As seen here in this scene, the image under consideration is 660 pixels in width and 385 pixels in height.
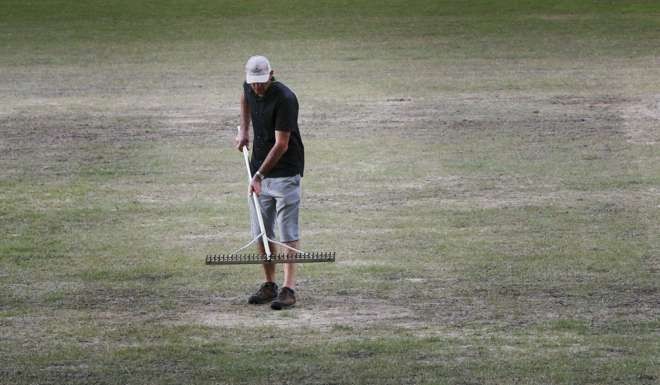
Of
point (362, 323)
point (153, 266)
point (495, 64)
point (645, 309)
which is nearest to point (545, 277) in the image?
point (645, 309)

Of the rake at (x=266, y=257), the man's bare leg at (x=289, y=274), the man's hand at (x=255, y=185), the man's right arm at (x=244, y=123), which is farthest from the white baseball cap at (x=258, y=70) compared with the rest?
the man's bare leg at (x=289, y=274)

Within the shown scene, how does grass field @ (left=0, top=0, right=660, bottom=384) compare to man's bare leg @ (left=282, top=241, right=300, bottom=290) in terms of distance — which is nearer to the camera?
grass field @ (left=0, top=0, right=660, bottom=384)

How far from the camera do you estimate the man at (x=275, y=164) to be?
415 inches

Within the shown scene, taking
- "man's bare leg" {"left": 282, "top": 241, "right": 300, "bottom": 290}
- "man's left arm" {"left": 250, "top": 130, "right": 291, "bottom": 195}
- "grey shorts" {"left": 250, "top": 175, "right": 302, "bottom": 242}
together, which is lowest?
"man's bare leg" {"left": 282, "top": 241, "right": 300, "bottom": 290}

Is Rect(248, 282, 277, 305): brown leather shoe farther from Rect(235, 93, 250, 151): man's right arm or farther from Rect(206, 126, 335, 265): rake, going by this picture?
Rect(235, 93, 250, 151): man's right arm

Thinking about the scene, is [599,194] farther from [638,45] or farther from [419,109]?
[638,45]

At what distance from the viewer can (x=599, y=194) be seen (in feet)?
50.6

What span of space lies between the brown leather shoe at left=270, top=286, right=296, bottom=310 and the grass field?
0.36ft

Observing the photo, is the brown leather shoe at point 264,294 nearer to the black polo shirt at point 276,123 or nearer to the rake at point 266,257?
the rake at point 266,257

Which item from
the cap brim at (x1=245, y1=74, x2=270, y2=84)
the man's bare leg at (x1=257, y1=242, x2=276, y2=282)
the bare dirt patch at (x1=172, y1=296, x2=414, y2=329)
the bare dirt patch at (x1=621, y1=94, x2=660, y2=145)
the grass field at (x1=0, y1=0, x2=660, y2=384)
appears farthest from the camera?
the bare dirt patch at (x1=621, y1=94, x2=660, y2=145)

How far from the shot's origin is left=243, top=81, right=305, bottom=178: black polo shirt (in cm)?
1052

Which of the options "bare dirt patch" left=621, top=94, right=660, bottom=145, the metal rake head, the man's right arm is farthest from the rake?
"bare dirt patch" left=621, top=94, right=660, bottom=145

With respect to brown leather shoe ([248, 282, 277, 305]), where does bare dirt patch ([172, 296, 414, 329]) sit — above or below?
below

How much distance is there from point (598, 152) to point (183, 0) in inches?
986
